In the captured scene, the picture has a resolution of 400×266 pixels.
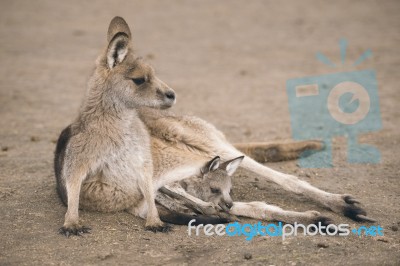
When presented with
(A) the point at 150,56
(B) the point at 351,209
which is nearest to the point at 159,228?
(B) the point at 351,209

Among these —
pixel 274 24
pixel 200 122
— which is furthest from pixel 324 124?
pixel 274 24

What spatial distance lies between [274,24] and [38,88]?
262 inches

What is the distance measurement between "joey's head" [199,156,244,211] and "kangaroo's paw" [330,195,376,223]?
882mm

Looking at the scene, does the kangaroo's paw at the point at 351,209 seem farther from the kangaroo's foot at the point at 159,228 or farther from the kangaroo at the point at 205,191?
the kangaroo's foot at the point at 159,228

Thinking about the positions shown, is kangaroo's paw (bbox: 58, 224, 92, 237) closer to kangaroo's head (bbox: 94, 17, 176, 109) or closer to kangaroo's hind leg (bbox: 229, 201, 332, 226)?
kangaroo's head (bbox: 94, 17, 176, 109)

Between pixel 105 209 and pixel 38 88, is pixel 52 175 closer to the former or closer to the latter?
pixel 105 209

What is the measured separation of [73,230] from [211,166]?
1299 millimetres

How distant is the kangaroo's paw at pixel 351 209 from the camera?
4.49m

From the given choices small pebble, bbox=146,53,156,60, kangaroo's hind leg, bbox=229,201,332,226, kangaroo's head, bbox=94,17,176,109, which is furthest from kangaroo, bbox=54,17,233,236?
small pebble, bbox=146,53,156,60

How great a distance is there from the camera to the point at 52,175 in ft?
18.3

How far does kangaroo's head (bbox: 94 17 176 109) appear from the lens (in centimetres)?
441

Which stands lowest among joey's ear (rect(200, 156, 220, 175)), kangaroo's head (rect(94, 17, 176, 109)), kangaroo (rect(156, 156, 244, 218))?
kangaroo (rect(156, 156, 244, 218))

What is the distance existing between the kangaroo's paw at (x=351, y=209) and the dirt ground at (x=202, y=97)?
7 cm

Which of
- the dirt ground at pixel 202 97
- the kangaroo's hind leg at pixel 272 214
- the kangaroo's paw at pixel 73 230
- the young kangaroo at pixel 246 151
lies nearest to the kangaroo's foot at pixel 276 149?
the young kangaroo at pixel 246 151
